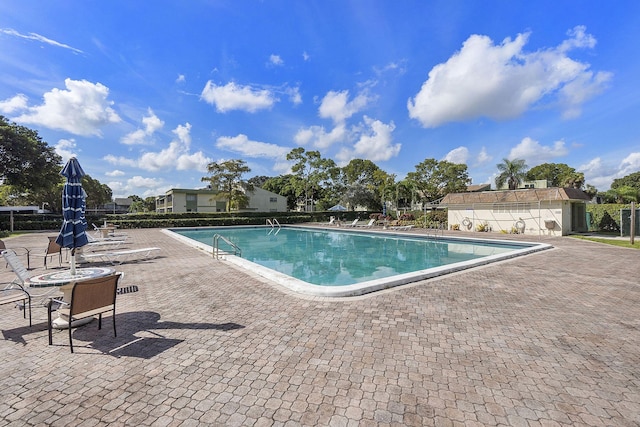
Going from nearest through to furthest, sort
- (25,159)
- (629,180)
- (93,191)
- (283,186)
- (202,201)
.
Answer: (25,159) < (202,201) < (93,191) < (283,186) < (629,180)

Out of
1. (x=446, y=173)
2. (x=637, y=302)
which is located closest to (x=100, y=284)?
(x=637, y=302)

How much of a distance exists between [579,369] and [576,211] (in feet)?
77.0

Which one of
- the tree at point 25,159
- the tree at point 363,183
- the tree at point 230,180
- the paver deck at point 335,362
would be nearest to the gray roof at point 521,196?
the paver deck at point 335,362

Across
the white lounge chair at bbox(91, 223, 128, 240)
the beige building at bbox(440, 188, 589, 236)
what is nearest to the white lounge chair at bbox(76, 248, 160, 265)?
the white lounge chair at bbox(91, 223, 128, 240)

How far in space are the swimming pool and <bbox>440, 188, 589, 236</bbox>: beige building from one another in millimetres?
5332

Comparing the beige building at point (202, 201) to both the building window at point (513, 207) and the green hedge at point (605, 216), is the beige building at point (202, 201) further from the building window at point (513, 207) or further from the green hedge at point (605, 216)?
the green hedge at point (605, 216)

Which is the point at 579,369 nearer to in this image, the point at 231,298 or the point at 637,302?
the point at 637,302

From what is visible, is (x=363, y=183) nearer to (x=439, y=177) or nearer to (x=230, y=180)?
(x=439, y=177)

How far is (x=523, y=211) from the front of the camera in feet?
67.3

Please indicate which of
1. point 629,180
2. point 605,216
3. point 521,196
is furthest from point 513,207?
point 629,180

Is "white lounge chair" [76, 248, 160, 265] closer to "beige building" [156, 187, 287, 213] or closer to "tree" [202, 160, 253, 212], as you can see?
"tree" [202, 160, 253, 212]

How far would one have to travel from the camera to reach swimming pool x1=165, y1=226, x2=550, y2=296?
21.9 ft

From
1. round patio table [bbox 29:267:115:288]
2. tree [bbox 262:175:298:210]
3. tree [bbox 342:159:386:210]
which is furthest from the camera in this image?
tree [bbox 262:175:298:210]

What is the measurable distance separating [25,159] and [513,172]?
5118 centimetres
